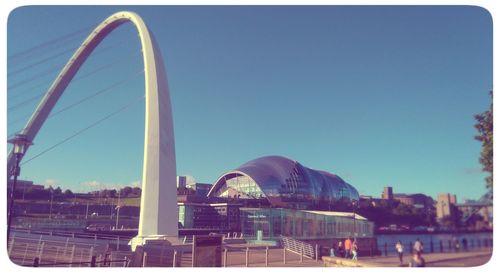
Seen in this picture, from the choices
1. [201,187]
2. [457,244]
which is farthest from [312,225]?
[201,187]

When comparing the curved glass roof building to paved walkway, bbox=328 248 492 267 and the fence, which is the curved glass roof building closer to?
the fence

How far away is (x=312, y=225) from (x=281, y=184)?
2202 centimetres

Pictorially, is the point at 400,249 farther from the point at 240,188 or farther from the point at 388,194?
the point at 240,188

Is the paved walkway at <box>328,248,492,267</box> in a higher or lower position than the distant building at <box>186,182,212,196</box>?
lower

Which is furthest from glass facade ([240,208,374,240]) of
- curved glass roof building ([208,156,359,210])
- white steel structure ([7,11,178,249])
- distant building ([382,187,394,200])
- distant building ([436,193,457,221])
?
A: curved glass roof building ([208,156,359,210])

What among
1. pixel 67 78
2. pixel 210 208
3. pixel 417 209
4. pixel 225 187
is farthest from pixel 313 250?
pixel 225 187

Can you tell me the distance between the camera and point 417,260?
7.39 m

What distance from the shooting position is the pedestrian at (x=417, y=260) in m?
7.32

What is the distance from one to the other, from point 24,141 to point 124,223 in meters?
29.2

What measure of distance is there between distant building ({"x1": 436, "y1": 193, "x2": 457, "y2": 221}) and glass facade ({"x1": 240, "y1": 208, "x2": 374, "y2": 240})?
10116mm

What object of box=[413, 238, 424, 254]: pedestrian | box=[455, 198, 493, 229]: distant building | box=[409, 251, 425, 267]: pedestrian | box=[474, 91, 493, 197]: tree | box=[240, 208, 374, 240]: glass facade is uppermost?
box=[474, 91, 493, 197]: tree

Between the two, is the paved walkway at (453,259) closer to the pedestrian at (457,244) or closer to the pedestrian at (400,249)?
the pedestrian at (457,244)

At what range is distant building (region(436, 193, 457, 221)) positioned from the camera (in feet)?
28.1
